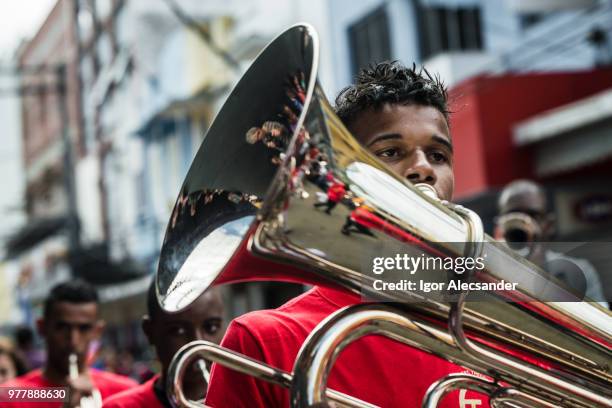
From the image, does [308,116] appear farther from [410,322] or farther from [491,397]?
[491,397]

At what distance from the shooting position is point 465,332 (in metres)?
1.58

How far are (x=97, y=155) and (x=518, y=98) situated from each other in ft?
52.2

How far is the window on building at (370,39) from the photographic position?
494 inches

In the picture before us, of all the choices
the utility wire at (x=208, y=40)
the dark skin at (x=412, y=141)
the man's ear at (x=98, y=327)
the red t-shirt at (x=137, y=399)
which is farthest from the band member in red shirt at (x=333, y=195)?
the utility wire at (x=208, y=40)

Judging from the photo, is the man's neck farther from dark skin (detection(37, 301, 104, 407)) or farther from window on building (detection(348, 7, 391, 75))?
window on building (detection(348, 7, 391, 75))

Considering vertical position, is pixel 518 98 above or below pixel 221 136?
above

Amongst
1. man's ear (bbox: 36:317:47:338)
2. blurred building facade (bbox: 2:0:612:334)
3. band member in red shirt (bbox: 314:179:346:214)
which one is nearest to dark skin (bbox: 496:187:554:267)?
blurred building facade (bbox: 2:0:612:334)

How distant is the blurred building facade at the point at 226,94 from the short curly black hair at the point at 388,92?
0.89ft

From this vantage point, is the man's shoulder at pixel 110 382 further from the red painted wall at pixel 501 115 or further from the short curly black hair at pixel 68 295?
the red painted wall at pixel 501 115

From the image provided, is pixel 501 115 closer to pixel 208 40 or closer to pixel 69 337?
pixel 208 40

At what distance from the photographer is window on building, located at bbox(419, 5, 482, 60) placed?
12062 millimetres

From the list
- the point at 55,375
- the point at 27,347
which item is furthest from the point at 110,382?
the point at 27,347

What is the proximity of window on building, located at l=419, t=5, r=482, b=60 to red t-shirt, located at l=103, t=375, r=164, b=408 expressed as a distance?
9442 mm

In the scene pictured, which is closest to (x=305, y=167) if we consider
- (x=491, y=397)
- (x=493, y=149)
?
(x=491, y=397)
